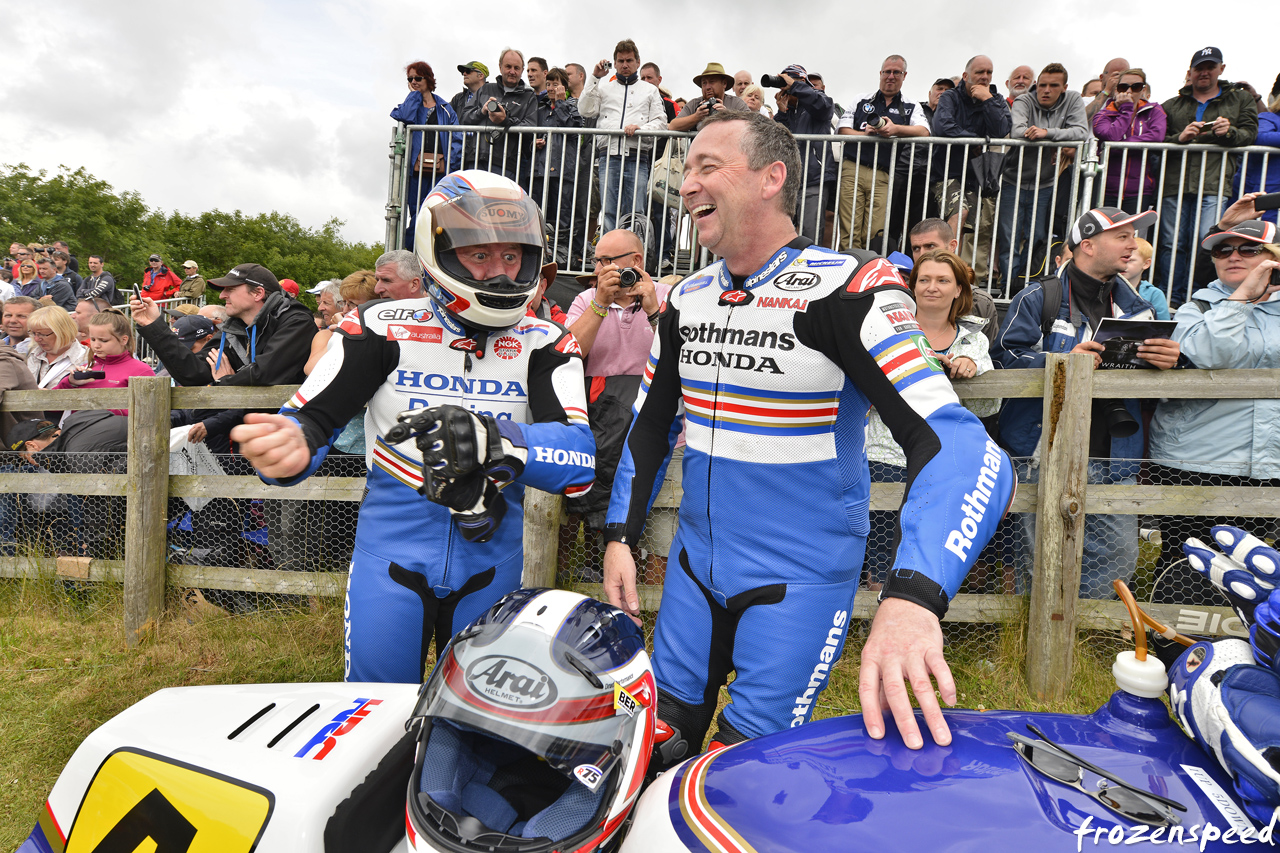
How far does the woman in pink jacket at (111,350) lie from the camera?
5.32m

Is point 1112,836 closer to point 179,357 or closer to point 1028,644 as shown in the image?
point 1028,644

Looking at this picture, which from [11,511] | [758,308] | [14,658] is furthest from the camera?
[11,511]

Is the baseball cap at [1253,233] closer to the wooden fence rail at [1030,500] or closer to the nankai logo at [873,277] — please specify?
the wooden fence rail at [1030,500]

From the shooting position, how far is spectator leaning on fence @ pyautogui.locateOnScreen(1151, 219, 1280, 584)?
3508 mm

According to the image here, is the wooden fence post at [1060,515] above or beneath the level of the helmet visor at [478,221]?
beneath

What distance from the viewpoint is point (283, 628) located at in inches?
167

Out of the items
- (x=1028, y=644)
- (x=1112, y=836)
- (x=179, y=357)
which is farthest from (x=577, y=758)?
(x=179, y=357)

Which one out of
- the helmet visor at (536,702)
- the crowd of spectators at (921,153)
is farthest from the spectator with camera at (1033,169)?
the helmet visor at (536,702)

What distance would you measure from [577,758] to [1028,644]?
312 centimetres

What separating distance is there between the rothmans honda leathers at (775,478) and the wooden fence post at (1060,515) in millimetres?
1935

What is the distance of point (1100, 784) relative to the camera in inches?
44.5

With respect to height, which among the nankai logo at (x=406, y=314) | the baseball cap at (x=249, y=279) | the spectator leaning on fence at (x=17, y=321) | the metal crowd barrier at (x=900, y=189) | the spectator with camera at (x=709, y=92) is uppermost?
the spectator with camera at (x=709, y=92)

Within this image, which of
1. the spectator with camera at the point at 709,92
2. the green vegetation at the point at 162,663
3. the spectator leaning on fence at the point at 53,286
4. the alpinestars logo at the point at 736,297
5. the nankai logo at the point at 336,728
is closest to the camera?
the nankai logo at the point at 336,728

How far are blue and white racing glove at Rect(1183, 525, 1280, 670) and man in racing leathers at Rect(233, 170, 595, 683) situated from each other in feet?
4.68
